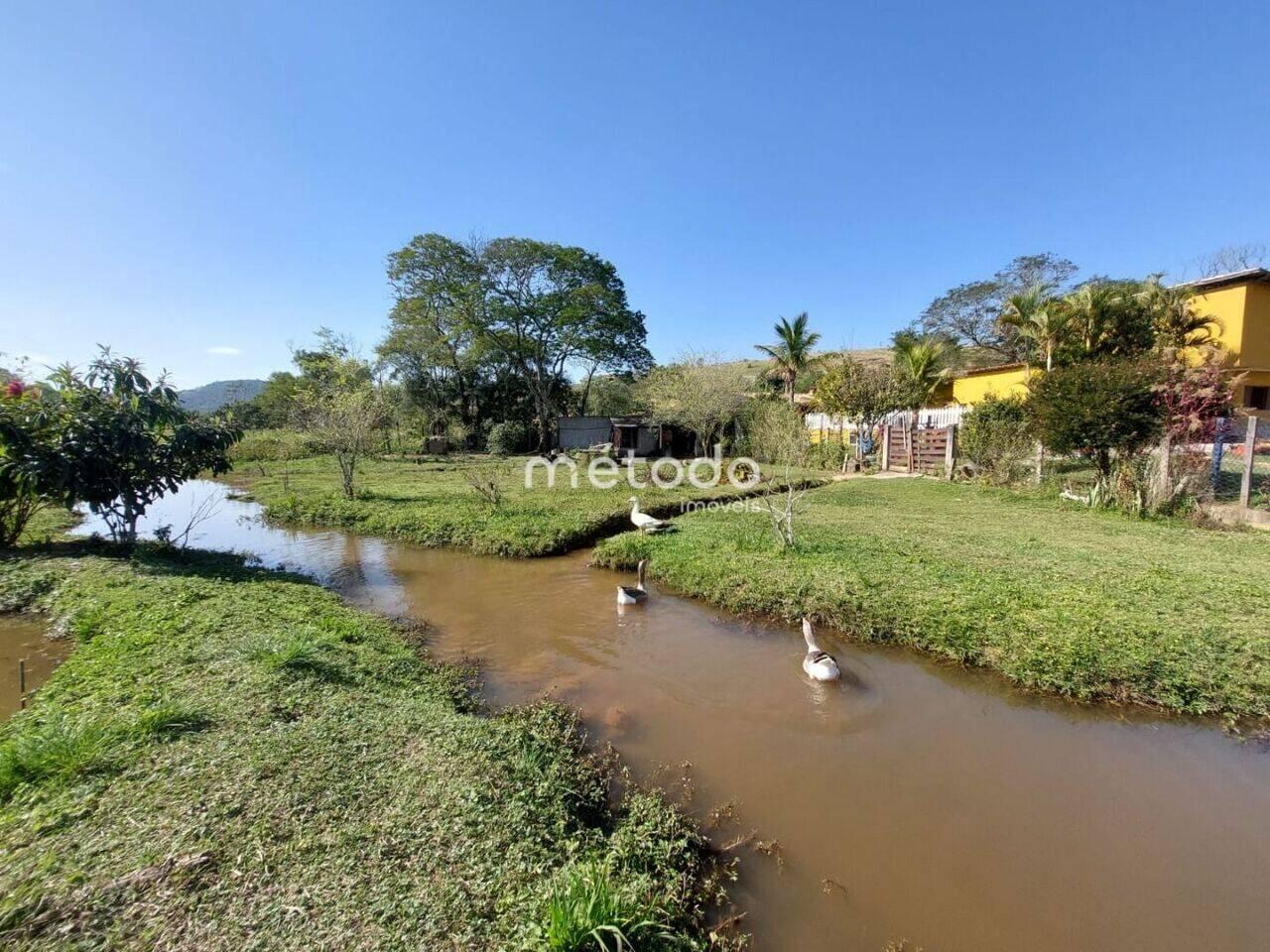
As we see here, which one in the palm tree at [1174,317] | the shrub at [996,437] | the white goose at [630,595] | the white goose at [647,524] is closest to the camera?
the white goose at [630,595]

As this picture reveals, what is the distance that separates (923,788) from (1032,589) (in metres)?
3.78

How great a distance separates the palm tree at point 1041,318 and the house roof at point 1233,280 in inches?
204

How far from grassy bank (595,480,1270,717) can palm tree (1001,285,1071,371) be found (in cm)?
760

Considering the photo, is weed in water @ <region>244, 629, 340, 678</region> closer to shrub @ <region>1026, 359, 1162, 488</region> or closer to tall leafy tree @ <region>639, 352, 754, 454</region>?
shrub @ <region>1026, 359, 1162, 488</region>

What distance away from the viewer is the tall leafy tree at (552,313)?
97.2 ft

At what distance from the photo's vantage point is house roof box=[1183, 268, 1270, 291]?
17031mm

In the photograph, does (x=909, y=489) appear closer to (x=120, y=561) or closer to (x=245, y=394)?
(x=120, y=561)

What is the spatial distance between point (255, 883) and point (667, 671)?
4.05 m

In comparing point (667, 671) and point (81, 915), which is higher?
point (81, 915)

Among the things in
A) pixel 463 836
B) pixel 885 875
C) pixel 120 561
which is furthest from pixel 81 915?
pixel 120 561

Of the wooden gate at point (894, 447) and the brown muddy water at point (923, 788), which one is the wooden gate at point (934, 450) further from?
the brown muddy water at point (923, 788)

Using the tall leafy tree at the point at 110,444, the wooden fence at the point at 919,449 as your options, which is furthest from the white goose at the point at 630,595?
the wooden fence at the point at 919,449

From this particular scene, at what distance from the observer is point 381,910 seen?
2285 millimetres

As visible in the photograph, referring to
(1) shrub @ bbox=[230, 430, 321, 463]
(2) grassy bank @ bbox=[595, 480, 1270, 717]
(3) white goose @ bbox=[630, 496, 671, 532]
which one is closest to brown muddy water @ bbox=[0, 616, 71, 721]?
(2) grassy bank @ bbox=[595, 480, 1270, 717]
